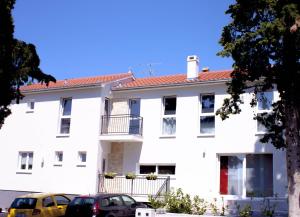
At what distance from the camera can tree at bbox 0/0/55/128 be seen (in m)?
15.4

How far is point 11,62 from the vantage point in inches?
612

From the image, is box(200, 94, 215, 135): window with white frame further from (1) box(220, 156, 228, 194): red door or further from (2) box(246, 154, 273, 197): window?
(2) box(246, 154, 273, 197): window

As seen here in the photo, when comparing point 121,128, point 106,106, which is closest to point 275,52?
point 121,128

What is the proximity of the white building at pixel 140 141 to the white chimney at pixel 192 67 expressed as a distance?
6 cm

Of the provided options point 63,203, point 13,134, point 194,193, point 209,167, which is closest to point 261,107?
point 209,167

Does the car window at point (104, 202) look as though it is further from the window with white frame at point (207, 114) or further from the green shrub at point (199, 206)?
the window with white frame at point (207, 114)

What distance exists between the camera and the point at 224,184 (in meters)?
21.5

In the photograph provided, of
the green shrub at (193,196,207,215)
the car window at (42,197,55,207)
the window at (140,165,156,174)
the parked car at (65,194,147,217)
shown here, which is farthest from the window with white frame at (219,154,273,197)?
the car window at (42,197,55,207)

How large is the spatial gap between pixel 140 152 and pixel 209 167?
400 centimetres

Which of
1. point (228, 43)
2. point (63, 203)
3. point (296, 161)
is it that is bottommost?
point (63, 203)

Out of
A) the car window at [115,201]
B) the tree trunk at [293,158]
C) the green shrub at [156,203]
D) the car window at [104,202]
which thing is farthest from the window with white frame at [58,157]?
the tree trunk at [293,158]

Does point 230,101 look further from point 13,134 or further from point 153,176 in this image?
point 13,134

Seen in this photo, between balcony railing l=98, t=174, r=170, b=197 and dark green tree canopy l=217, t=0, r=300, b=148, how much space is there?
25.3 feet

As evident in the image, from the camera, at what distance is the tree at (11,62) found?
15.4 m
